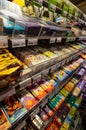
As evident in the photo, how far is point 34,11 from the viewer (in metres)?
1.30

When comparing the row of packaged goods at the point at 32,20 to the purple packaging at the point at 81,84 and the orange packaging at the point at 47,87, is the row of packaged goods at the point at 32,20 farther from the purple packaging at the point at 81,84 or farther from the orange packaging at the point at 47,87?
the purple packaging at the point at 81,84

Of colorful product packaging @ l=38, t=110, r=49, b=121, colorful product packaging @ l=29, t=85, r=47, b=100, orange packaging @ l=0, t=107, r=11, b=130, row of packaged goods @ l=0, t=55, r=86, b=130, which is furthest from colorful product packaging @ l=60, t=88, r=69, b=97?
orange packaging @ l=0, t=107, r=11, b=130

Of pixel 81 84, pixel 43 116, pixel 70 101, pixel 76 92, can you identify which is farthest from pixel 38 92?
pixel 81 84

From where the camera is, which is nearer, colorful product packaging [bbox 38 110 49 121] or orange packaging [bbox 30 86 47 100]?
orange packaging [bbox 30 86 47 100]

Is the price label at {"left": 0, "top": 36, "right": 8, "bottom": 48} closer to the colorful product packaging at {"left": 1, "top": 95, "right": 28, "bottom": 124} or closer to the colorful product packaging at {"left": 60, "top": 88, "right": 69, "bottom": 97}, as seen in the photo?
the colorful product packaging at {"left": 1, "top": 95, "right": 28, "bottom": 124}

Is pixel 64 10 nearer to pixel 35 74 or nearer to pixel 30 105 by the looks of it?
pixel 35 74

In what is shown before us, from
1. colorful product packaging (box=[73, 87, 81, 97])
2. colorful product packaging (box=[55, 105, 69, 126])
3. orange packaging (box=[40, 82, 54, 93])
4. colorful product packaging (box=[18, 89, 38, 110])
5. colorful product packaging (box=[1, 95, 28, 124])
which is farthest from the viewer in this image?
colorful product packaging (box=[73, 87, 81, 97])

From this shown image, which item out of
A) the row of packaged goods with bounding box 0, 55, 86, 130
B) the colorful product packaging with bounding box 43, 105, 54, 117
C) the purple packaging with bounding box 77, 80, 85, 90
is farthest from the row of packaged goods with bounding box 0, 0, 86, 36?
the purple packaging with bounding box 77, 80, 85, 90

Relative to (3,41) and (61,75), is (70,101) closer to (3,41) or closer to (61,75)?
(61,75)

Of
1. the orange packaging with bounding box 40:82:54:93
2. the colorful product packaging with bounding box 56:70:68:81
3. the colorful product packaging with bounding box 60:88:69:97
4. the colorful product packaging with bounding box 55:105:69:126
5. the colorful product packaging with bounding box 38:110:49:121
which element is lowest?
the colorful product packaging with bounding box 55:105:69:126

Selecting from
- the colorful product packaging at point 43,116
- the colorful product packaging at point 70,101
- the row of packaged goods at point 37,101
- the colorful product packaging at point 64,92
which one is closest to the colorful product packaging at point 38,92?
the row of packaged goods at point 37,101

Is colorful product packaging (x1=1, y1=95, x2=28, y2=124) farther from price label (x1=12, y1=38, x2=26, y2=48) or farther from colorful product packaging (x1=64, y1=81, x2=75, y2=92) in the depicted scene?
colorful product packaging (x1=64, y1=81, x2=75, y2=92)

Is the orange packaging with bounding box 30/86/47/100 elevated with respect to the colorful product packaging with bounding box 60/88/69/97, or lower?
elevated

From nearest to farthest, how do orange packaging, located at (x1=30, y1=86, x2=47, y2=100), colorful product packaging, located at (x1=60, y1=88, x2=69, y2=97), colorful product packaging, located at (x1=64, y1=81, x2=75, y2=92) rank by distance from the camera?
orange packaging, located at (x1=30, y1=86, x2=47, y2=100)
colorful product packaging, located at (x1=60, y1=88, x2=69, y2=97)
colorful product packaging, located at (x1=64, y1=81, x2=75, y2=92)
